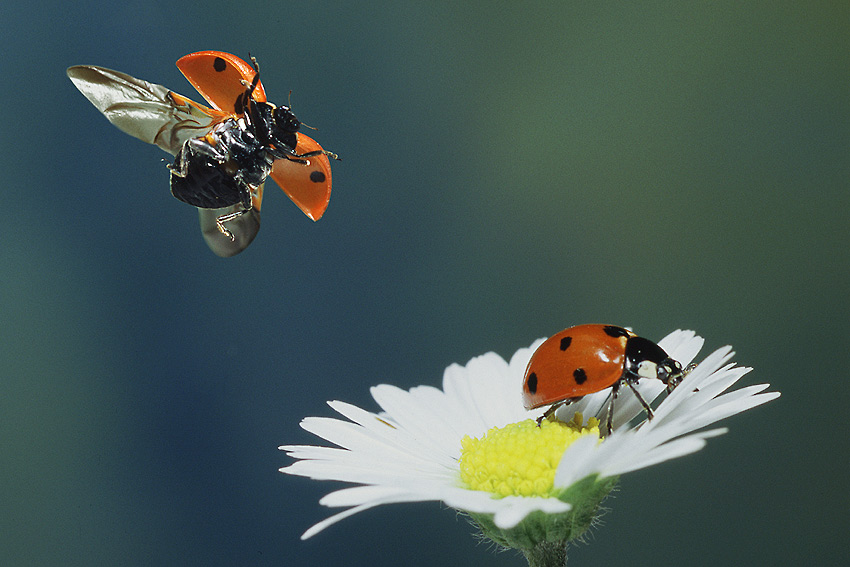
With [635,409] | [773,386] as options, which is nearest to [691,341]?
[635,409]

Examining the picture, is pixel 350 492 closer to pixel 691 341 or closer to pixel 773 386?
pixel 691 341

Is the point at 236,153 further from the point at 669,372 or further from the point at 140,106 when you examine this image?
the point at 669,372

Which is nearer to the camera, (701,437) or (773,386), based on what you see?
(701,437)

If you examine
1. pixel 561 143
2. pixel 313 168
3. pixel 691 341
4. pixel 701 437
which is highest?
pixel 561 143

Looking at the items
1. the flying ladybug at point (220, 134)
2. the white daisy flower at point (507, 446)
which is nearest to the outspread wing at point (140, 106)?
the flying ladybug at point (220, 134)

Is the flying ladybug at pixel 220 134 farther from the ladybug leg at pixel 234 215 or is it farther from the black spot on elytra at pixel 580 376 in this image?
the black spot on elytra at pixel 580 376

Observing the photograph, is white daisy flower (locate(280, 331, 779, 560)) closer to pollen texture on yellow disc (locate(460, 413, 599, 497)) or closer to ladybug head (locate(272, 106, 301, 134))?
pollen texture on yellow disc (locate(460, 413, 599, 497))

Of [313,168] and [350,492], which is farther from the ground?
[313,168]
